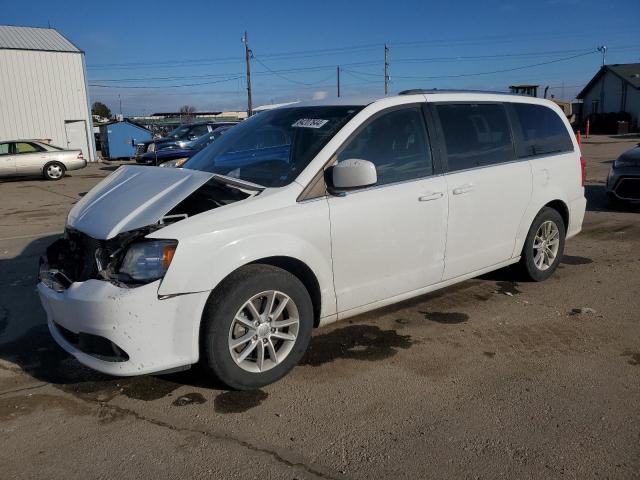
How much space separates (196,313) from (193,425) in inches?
24.7

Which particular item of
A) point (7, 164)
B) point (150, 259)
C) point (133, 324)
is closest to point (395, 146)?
point (150, 259)

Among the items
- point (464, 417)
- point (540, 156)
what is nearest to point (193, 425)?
point (464, 417)

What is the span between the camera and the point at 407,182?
4109 mm

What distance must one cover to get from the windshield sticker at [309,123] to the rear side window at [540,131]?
203 cm

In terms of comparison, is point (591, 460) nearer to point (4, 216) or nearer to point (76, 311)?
point (76, 311)

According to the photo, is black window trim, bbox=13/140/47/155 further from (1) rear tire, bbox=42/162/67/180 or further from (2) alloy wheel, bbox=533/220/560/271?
(2) alloy wheel, bbox=533/220/560/271

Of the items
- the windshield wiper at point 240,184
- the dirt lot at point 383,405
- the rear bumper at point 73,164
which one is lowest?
the dirt lot at point 383,405

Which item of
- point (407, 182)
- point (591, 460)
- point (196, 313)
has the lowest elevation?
point (591, 460)

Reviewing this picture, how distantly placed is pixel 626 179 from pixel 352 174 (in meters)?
7.44

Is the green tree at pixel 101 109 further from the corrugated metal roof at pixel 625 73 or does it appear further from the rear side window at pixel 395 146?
the rear side window at pixel 395 146

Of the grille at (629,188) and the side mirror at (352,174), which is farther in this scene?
the grille at (629,188)

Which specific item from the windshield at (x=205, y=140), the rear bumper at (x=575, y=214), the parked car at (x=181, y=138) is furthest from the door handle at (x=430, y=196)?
the parked car at (x=181, y=138)

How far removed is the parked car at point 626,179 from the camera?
359 inches

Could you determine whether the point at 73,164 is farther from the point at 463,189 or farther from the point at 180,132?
the point at 463,189
